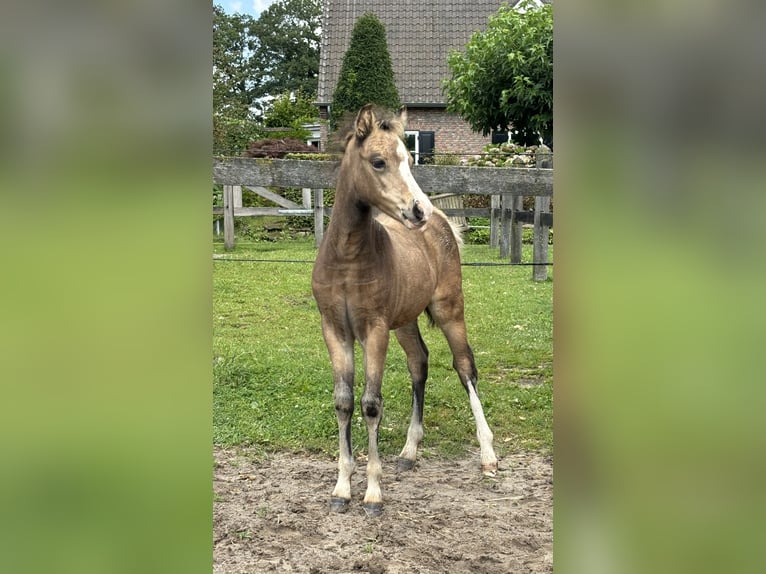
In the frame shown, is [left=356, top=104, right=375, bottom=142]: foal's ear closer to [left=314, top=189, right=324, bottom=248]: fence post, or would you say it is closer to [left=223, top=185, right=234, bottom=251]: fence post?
[left=314, top=189, right=324, bottom=248]: fence post

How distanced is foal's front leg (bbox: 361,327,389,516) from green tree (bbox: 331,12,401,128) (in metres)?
10.8

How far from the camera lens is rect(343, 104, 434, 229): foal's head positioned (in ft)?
10.2

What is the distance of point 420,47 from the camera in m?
16.2

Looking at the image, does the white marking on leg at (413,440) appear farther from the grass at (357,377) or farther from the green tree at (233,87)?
the green tree at (233,87)

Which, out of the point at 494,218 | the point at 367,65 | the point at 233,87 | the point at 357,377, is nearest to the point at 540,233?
the point at 494,218

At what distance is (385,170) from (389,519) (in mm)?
1719

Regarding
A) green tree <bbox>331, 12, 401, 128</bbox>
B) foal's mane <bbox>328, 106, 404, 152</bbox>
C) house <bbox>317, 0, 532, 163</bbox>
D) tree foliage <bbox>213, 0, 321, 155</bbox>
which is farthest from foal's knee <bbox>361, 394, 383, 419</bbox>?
tree foliage <bbox>213, 0, 321, 155</bbox>

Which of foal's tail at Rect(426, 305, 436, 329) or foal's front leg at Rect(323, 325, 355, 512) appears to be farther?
foal's tail at Rect(426, 305, 436, 329)

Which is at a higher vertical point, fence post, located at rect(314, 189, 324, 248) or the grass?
fence post, located at rect(314, 189, 324, 248)
